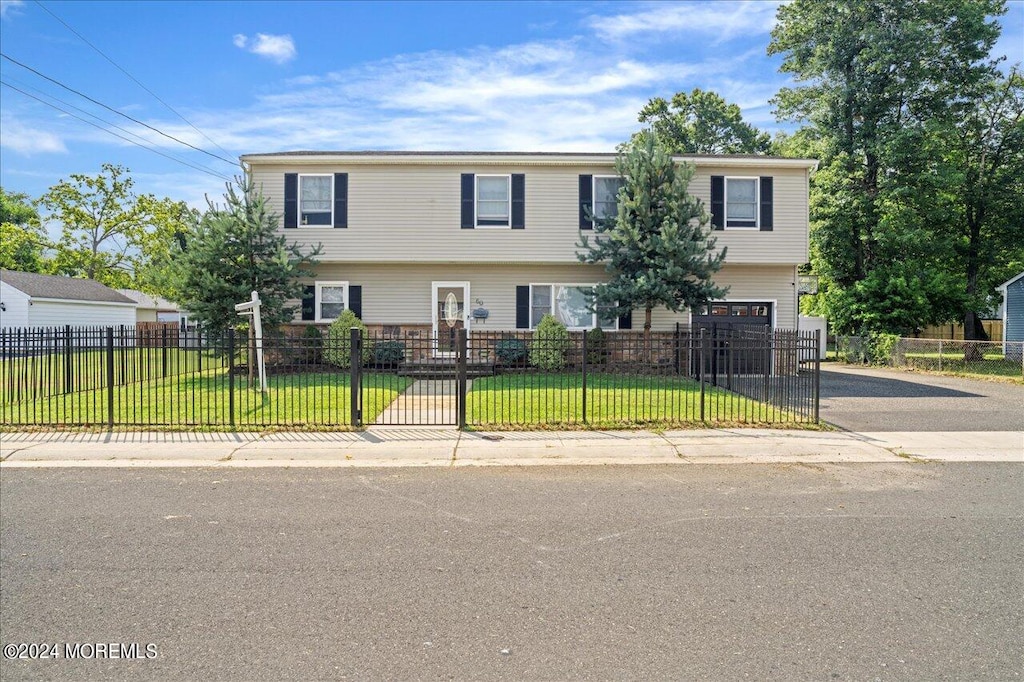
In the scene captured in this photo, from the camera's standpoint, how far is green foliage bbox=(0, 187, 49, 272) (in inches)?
1854

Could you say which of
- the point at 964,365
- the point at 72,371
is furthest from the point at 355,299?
the point at 964,365

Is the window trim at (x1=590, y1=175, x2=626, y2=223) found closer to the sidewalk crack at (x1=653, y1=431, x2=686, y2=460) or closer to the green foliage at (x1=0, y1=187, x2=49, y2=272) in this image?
the sidewalk crack at (x1=653, y1=431, x2=686, y2=460)

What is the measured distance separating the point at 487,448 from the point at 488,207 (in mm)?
11861

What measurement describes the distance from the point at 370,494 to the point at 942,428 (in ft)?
32.1

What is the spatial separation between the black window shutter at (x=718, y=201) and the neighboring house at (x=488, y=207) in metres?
0.03

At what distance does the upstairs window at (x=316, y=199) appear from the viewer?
20.2 meters

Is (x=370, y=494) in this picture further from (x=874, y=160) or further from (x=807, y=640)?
(x=874, y=160)

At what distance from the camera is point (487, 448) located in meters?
9.82

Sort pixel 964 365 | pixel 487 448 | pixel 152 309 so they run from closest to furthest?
1. pixel 487 448
2. pixel 964 365
3. pixel 152 309

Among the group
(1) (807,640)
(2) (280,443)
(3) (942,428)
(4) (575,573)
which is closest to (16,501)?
(2) (280,443)

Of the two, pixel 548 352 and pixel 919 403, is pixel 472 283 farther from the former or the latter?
pixel 919 403

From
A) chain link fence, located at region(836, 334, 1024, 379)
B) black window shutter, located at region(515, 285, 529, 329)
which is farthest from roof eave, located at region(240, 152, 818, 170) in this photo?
chain link fence, located at region(836, 334, 1024, 379)

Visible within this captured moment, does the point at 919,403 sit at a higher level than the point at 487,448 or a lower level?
higher

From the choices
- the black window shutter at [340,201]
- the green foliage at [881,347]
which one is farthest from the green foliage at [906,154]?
the black window shutter at [340,201]
